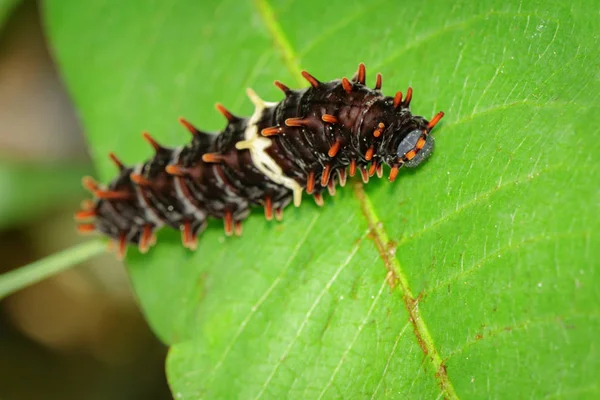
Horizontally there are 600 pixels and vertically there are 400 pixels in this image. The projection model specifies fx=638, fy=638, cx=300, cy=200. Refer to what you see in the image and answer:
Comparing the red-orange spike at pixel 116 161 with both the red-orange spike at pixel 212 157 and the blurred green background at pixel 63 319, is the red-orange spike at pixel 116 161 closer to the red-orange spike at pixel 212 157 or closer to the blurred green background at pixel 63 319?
the red-orange spike at pixel 212 157

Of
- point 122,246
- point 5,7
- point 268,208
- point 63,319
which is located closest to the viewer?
point 268,208

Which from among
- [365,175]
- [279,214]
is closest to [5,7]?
[279,214]

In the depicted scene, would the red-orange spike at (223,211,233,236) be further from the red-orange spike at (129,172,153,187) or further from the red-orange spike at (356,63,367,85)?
the red-orange spike at (356,63,367,85)

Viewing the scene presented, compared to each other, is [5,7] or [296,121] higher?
[5,7]

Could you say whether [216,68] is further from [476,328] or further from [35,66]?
[35,66]

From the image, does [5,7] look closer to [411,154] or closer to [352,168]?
[352,168]

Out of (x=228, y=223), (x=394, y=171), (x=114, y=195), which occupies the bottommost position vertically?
(x=394, y=171)

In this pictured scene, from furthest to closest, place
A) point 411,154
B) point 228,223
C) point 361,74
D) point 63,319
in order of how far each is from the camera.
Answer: point 63,319, point 228,223, point 361,74, point 411,154

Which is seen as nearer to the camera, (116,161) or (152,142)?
(152,142)
